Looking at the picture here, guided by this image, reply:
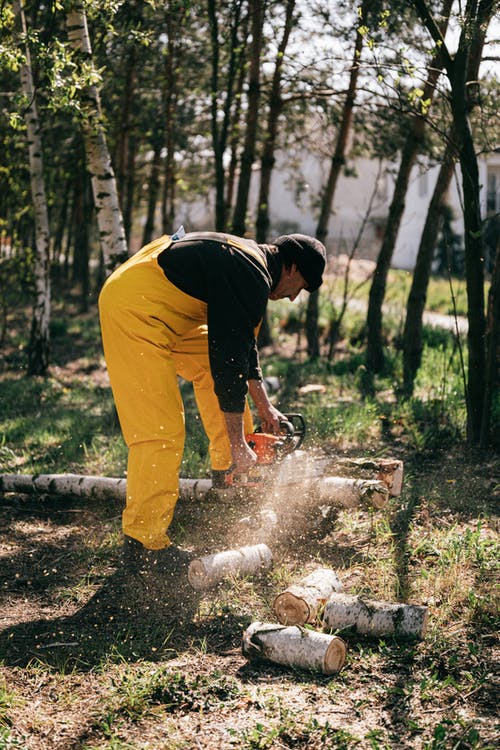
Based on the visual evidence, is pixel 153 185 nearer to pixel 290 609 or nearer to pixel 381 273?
pixel 381 273

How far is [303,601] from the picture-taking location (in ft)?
11.7

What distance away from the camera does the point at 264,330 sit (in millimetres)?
11734

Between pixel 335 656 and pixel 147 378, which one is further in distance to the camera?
pixel 147 378

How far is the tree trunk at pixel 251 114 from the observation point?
30.3 feet

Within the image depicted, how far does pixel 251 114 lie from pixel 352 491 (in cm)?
640

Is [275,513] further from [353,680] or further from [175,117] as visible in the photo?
[175,117]

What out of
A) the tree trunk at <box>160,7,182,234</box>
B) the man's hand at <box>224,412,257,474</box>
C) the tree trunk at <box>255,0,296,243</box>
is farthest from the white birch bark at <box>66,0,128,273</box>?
the tree trunk at <box>160,7,182,234</box>

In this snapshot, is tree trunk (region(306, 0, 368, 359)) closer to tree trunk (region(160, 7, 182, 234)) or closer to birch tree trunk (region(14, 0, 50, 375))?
tree trunk (region(160, 7, 182, 234))

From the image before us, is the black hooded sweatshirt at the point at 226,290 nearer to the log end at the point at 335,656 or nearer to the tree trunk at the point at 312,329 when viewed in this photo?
the log end at the point at 335,656

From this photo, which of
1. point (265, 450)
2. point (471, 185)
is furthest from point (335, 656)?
point (471, 185)

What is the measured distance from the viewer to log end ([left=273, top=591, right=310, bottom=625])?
3.57 metres

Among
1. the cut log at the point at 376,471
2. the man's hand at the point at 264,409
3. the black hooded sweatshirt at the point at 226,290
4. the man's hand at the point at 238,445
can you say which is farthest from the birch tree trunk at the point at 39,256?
the man's hand at the point at 238,445

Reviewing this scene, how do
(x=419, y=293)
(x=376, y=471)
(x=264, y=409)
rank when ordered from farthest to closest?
(x=419, y=293) → (x=376, y=471) → (x=264, y=409)

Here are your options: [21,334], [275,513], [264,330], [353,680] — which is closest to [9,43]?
[275,513]
